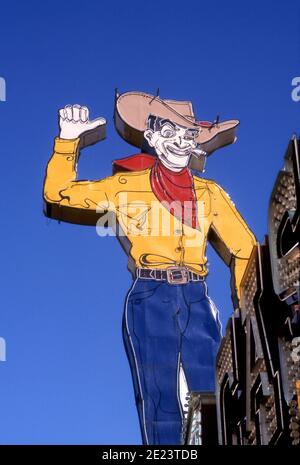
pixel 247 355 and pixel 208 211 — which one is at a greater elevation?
pixel 208 211

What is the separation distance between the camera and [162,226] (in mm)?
20328

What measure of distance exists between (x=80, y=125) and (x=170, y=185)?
2.41m

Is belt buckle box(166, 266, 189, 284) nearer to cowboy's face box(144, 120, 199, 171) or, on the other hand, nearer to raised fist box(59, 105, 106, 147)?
cowboy's face box(144, 120, 199, 171)

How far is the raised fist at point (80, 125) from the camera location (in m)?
21.5

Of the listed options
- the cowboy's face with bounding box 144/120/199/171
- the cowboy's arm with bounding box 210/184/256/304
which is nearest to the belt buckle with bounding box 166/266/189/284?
the cowboy's arm with bounding box 210/184/256/304

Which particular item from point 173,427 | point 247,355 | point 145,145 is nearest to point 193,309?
point 173,427

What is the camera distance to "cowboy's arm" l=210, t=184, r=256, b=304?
20.2 m

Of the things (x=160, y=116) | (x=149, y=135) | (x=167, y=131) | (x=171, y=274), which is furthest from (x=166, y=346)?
(x=160, y=116)

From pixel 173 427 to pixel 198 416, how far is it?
4.90 metres

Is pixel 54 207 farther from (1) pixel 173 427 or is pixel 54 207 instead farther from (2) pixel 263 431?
(2) pixel 263 431

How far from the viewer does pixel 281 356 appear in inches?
367

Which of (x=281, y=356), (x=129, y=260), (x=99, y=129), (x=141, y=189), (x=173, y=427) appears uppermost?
(x=99, y=129)

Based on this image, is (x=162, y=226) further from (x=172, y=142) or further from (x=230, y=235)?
(x=172, y=142)

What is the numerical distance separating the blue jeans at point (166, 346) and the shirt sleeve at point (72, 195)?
1969 mm
